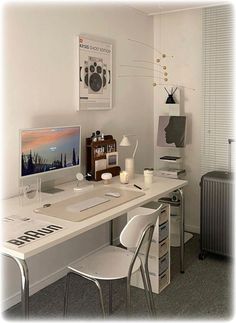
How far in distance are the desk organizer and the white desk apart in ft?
0.32

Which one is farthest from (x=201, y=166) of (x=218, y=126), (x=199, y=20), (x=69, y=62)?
(x=69, y=62)

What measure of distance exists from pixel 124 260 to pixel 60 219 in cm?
45

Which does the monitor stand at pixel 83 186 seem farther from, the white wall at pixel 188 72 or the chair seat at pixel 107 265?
the white wall at pixel 188 72

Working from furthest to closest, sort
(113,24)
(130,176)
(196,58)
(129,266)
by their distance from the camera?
(196,58) < (113,24) < (130,176) < (129,266)

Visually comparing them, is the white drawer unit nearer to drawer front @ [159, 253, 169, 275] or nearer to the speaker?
drawer front @ [159, 253, 169, 275]

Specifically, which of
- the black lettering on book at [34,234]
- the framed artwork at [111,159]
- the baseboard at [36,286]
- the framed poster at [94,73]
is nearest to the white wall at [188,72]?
the framed poster at [94,73]

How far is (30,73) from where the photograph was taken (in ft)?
8.01

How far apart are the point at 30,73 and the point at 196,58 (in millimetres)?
1861

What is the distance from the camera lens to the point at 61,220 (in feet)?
6.39

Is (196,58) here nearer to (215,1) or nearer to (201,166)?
(215,1)

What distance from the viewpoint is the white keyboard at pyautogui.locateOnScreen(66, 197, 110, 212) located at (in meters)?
2.11

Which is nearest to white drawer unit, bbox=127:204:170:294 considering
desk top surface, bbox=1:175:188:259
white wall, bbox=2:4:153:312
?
desk top surface, bbox=1:175:188:259

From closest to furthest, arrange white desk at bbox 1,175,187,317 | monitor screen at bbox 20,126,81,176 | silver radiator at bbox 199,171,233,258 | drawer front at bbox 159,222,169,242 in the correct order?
white desk at bbox 1,175,187,317 → monitor screen at bbox 20,126,81,176 → drawer front at bbox 159,222,169,242 → silver radiator at bbox 199,171,233,258

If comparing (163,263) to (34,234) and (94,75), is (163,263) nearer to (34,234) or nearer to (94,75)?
(34,234)
